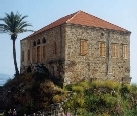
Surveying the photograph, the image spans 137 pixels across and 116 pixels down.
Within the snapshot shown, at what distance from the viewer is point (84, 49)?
31125 mm

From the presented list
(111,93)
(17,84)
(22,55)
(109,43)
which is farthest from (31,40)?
(111,93)

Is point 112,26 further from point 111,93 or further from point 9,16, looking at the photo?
point 9,16

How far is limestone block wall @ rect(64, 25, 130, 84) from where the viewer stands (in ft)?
98.7

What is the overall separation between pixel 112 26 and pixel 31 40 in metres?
9.72

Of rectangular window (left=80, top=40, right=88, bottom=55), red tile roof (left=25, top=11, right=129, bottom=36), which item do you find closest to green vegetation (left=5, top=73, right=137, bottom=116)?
rectangular window (left=80, top=40, right=88, bottom=55)

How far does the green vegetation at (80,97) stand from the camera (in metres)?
26.6

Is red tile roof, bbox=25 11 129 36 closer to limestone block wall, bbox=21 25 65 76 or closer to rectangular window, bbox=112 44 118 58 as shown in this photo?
limestone block wall, bbox=21 25 65 76

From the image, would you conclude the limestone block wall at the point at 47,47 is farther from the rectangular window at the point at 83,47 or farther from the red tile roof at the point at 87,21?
the rectangular window at the point at 83,47

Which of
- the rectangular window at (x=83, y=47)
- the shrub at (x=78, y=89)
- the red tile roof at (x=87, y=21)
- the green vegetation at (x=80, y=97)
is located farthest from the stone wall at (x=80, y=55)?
the shrub at (x=78, y=89)

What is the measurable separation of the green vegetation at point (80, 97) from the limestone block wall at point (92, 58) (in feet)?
4.87

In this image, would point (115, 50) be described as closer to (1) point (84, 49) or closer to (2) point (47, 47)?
(1) point (84, 49)

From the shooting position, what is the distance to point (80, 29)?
31.0 metres

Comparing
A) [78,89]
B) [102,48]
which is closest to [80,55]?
[102,48]

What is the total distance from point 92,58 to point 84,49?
4.37ft
